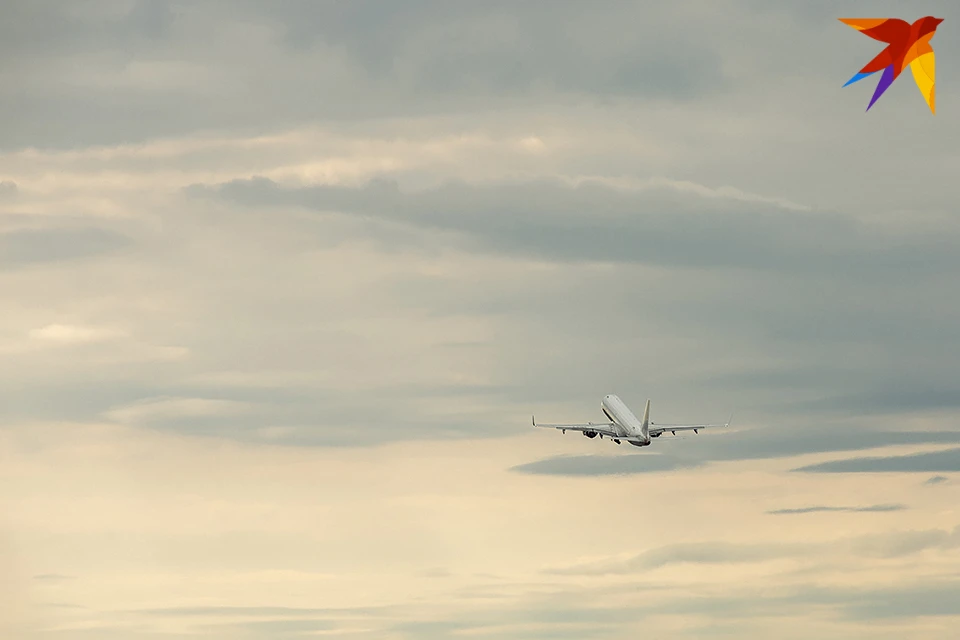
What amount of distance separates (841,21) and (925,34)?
37.2 ft

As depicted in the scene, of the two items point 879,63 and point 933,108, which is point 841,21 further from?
→ point 933,108

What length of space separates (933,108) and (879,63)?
2311 centimetres

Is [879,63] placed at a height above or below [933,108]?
above

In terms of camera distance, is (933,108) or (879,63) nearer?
(933,108)

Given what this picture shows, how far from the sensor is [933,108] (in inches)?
6378

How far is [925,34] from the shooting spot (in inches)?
7121

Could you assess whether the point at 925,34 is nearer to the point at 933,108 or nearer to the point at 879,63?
the point at 879,63

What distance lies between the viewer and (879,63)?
184m

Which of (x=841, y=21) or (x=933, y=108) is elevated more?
(x=841, y=21)

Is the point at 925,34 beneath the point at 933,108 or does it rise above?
above

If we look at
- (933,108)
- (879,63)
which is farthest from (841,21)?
(933,108)

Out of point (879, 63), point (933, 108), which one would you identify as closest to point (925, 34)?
point (879, 63)

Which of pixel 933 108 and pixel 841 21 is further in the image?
pixel 841 21

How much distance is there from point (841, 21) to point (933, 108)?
20.9 m
